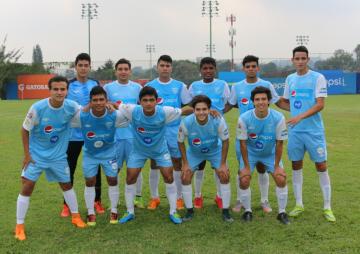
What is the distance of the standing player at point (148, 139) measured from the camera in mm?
5184

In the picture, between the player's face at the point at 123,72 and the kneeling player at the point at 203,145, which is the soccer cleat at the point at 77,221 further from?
the player's face at the point at 123,72

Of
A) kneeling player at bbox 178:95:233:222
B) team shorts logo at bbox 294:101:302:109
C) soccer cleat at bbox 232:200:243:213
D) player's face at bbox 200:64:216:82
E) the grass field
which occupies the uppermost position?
player's face at bbox 200:64:216:82

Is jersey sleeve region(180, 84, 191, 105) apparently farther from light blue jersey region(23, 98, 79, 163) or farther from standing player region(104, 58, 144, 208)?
light blue jersey region(23, 98, 79, 163)

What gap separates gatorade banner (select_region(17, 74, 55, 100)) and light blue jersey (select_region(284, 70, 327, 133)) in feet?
128

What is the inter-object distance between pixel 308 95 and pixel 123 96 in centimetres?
237

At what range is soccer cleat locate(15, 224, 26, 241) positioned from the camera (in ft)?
15.5

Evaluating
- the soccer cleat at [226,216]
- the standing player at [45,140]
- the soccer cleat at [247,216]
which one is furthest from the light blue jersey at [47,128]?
the soccer cleat at [247,216]

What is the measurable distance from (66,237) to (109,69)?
4442cm

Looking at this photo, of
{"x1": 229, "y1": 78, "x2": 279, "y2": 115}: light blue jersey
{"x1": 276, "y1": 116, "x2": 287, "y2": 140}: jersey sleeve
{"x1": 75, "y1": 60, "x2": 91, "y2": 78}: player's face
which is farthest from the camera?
{"x1": 229, "y1": 78, "x2": 279, "y2": 115}: light blue jersey

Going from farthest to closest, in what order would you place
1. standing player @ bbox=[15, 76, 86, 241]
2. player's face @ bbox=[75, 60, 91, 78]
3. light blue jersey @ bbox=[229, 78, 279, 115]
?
light blue jersey @ bbox=[229, 78, 279, 115], player's face @ bbox=[75, 60, 91, 78], standing player @ bbox=[15, 76, 86, 241]

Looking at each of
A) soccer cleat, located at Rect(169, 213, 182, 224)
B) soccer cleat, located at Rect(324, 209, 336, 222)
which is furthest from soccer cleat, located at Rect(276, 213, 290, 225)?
soccer cleat, located at Rect(169, 213, 182, 224)

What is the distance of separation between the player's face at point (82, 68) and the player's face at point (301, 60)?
2.66 meters

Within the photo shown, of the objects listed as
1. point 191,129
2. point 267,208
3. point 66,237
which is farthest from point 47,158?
point 267,208

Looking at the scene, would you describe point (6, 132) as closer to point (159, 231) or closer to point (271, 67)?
point (159, 231)
